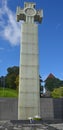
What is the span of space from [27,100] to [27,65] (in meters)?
2.97

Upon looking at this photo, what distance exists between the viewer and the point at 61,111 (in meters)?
21.6

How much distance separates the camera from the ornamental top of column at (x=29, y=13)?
20188 millimetres

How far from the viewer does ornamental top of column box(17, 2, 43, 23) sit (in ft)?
A: 66.2

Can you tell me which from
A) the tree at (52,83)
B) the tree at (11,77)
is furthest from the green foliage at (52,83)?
the tree at (11,77)

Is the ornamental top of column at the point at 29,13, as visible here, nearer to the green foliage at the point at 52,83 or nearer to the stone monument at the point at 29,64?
the stone monument at the point at 29,64

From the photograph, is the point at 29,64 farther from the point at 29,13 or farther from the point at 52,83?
the point at 52,83

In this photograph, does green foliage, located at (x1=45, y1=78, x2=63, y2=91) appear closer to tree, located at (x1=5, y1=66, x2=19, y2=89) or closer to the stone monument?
tree, located at (x1=5, y1=66, x2=19, y2=89)

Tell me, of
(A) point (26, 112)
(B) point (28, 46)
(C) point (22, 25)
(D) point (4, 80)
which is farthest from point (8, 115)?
(D) point (4, 80)

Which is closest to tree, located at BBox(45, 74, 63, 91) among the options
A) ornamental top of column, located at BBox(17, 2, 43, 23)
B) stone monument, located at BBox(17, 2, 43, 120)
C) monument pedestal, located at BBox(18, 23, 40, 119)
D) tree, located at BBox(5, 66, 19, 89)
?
tree, located at BBox(5, 66, 19, 89)

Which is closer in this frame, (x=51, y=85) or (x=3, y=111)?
(x=3, y=111)

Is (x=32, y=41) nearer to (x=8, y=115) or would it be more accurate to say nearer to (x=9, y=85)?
(x=8, y=115)

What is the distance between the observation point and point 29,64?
1884 cm

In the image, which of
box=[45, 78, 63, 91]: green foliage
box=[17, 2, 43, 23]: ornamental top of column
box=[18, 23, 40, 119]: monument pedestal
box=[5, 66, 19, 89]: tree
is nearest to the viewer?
box=[18, 23, 40, 119]: monument pedestal

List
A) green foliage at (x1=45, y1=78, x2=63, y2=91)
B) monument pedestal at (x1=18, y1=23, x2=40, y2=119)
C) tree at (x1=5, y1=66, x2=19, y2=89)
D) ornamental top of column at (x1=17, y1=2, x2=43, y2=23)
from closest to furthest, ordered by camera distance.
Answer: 1. monument pedestal at (x1=18, y1=23, x2=40, y2=119)
2. ornamental top of column at (x1=17, y1=2, x2=43, y2=23)
3. tree at (x1=5, y1=66, x2=19, y2=89)
4. green foliage at (x1=45, y1=78, x2=63, y2=91)
